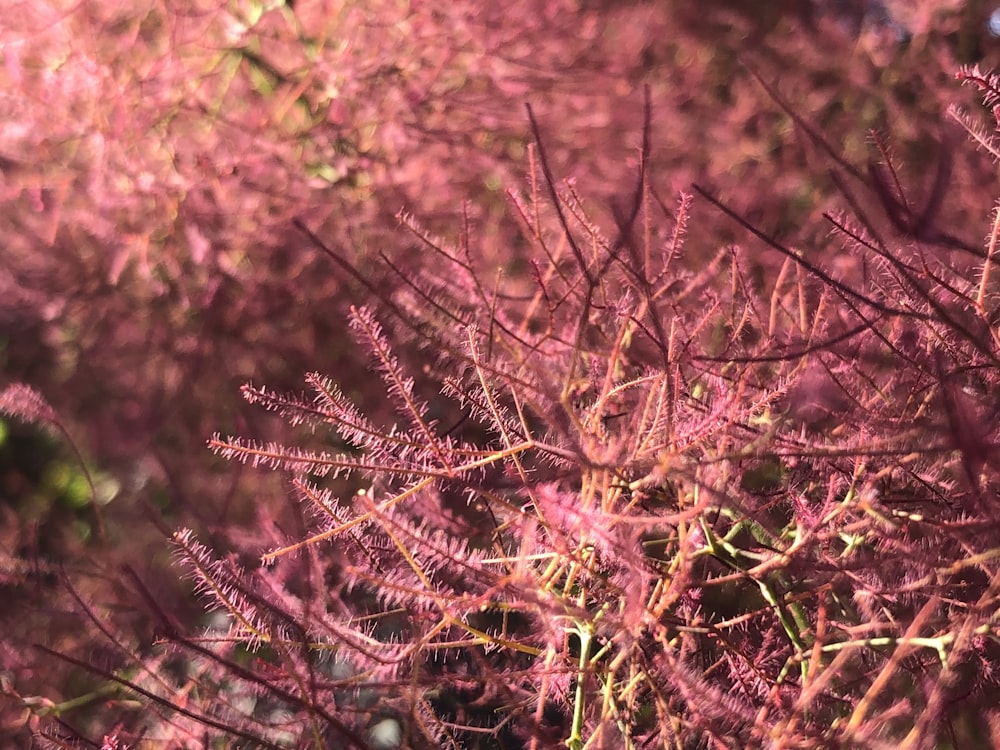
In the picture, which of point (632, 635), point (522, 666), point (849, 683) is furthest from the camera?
point (522, 666)

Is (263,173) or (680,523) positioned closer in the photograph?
(680,523)

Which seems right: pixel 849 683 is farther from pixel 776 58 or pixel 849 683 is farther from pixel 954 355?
pixel 776 58

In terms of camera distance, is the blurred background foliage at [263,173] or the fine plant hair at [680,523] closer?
the fine plant hair at [680,523]

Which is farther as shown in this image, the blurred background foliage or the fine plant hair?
the blurred background foliage

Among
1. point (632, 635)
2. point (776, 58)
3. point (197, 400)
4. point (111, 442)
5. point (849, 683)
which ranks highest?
point (776, 58)

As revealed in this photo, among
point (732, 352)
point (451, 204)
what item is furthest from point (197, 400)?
point (732, 352)

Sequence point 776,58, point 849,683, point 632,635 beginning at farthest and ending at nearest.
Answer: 1. point 776,58
2. point 849,683
3. point 632,635

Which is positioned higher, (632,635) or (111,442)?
(632,635)

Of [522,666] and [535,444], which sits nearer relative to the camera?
[535,444]
